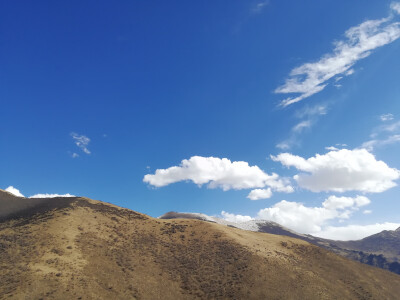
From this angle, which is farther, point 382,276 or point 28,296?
point 382,276

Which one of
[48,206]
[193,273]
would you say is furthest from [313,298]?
[48,206]

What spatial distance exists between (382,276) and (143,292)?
56733 mm

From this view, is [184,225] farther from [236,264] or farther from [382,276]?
[382,276]

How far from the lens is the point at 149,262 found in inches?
2297

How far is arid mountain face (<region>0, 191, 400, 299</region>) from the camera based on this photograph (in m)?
45.4

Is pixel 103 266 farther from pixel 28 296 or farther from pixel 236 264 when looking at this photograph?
pixel 236 264

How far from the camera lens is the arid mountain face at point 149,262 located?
45406mm

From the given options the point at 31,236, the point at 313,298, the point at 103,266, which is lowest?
the point at 313,298

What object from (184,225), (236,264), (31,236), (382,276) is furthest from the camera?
(184,225)

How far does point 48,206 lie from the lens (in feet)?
238

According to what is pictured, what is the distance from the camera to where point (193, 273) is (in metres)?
57.0

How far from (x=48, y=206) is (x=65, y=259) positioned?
91.7 feet

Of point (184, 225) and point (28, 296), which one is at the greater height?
point (184, 225)

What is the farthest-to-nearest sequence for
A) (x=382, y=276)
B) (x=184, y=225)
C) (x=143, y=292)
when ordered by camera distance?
(x=184, y=225), (x=382, y=276), (x=143, y=292)
